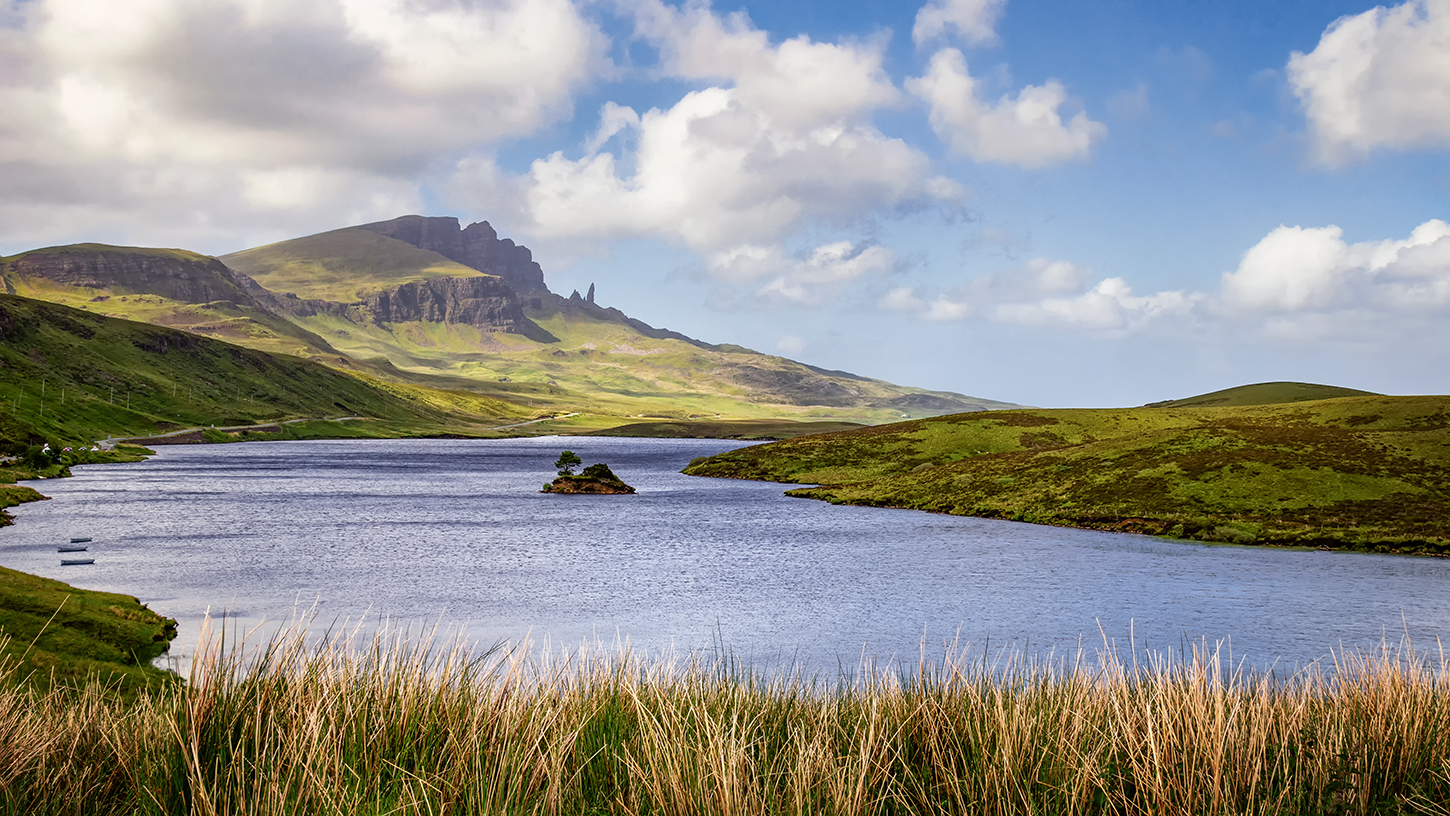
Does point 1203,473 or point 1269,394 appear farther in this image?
point 1269,394

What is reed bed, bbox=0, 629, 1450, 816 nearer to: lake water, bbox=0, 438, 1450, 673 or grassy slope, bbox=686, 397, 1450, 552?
lake water, bbox=0, 438, 1450, 673

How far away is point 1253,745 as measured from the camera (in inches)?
348

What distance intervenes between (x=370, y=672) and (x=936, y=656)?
81.0 feet

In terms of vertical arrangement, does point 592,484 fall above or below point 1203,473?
below

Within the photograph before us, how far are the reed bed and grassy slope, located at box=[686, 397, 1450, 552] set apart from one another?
192 feet

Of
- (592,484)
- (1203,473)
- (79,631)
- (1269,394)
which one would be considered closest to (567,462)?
(592,484)

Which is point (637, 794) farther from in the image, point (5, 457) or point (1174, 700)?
point (5, 457)

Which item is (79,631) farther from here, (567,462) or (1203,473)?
(567,462)

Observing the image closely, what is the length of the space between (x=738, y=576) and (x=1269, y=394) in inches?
5213

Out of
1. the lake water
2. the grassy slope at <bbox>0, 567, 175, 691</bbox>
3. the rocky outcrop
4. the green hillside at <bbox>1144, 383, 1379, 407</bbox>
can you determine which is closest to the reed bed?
the lake water

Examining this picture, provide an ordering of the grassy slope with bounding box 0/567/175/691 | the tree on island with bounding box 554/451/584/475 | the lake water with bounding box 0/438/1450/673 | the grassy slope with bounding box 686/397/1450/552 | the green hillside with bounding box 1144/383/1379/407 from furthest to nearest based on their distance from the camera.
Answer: the green hillside with bounding box 1144/383/1379/407
the tree on island with bounding box 554/451/584/475
the grassy slope with bounding box 686/397/1450/552
the lake water with bounding box 0/438/1450/673
the grassy slope with bounding box 0/567/175/691

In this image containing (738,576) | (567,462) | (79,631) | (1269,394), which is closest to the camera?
(79,631)

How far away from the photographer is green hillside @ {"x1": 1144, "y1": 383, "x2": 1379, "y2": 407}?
144 m

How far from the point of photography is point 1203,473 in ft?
247
